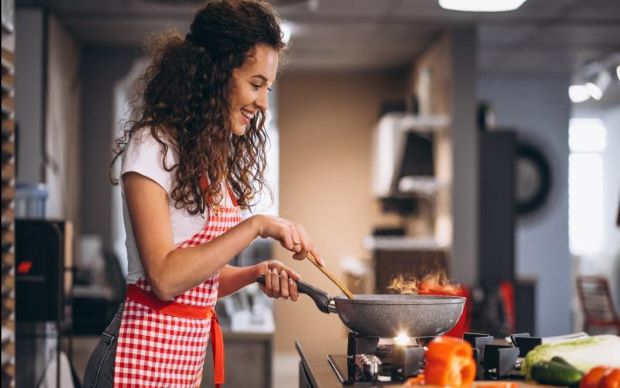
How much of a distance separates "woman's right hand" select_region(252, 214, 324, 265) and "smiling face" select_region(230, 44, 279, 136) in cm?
25

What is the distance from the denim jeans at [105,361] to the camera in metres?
1.61

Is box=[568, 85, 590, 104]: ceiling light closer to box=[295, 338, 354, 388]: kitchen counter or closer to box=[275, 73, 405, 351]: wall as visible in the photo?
box=[275, 73, 405, 351]: wall

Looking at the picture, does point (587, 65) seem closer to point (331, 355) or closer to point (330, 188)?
point (330, 188)

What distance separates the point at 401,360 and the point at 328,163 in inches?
272

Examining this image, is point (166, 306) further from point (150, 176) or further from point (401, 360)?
point (401, 360)

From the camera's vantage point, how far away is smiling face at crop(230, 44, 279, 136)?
1684 millimetres

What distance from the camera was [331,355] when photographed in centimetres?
187

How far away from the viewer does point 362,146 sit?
27.7 ft

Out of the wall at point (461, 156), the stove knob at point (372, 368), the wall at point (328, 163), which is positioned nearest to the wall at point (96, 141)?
the wall at point (328, 163)

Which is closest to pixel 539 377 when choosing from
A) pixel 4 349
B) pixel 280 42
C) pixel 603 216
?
pixel 280 42

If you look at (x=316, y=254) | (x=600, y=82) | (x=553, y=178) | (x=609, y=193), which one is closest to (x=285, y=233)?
(x=316, y=254)

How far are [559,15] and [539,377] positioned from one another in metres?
5.10

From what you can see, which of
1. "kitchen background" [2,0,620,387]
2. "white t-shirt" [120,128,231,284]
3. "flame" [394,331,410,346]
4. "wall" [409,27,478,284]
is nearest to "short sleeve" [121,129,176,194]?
"white t-shirt" [120,128,231,284]

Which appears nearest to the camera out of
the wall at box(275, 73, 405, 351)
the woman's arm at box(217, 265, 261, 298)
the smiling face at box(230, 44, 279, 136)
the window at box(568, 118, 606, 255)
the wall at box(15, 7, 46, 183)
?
the smiling face at box(230, 44, 279, 136)
